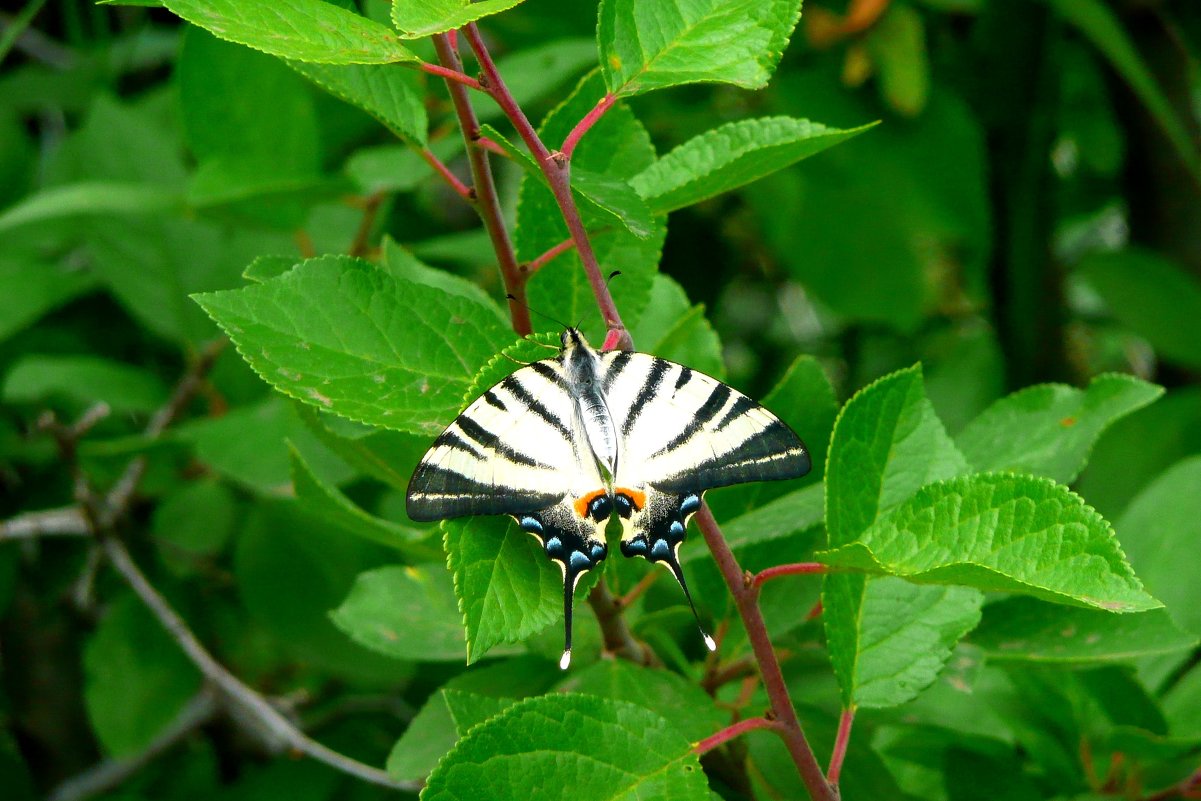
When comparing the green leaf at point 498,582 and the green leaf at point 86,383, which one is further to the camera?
the green leaf at point 86,383

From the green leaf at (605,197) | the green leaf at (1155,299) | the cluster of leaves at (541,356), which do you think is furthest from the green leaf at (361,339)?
the green leaf at (1155,299)

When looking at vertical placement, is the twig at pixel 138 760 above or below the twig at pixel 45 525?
below

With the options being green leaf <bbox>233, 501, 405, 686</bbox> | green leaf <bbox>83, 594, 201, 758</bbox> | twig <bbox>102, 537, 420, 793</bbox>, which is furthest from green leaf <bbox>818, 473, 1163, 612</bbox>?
green leaf <bbox>83, 594, 201, 758</bbox>

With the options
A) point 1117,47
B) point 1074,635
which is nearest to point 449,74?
point 1074,635

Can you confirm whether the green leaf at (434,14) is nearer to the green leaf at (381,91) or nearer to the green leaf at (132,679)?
the green leaf at (381,91)

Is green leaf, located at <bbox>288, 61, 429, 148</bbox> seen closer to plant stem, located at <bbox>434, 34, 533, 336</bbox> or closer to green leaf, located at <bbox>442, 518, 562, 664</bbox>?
plant stem, located at <bbox>434, 34, 533, 336</bbox>

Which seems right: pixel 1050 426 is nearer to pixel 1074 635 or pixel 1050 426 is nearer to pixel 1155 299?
pixel 1074 635
